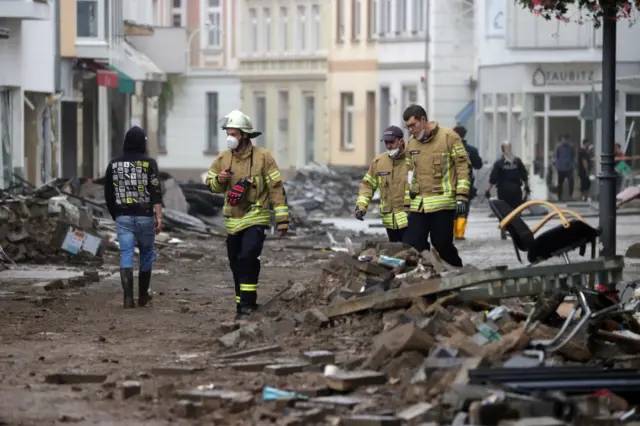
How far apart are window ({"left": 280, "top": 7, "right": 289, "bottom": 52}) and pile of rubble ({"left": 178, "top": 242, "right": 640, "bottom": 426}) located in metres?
54.6

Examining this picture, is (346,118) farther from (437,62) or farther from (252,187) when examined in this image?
(252,187)

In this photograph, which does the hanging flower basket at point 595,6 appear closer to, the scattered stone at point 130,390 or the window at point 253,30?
the scattered stone at point 130,390

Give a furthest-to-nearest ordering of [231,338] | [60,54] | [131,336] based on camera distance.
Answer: [60,54]
[131,336]
[231,338]

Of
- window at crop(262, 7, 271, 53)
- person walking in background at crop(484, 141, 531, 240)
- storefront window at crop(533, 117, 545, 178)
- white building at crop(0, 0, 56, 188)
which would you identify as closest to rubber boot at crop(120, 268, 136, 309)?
person walking in background at crop(484, 141, 531, 240)

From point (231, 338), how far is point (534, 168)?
3480 cm

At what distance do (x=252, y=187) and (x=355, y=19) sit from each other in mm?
49858

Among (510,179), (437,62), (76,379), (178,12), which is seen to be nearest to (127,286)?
(76,379)

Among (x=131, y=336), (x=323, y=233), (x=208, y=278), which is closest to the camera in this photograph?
(x=131, y=336)

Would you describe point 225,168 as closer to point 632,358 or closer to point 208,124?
point 632,358

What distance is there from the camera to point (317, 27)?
67.2 m

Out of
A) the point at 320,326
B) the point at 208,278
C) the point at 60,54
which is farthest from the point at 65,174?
the point at 320,326

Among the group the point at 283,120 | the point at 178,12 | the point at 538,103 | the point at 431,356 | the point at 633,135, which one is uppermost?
the point at 178,12

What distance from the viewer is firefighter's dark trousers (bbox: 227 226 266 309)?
15195 millimetres

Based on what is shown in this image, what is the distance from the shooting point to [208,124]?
7112cm
